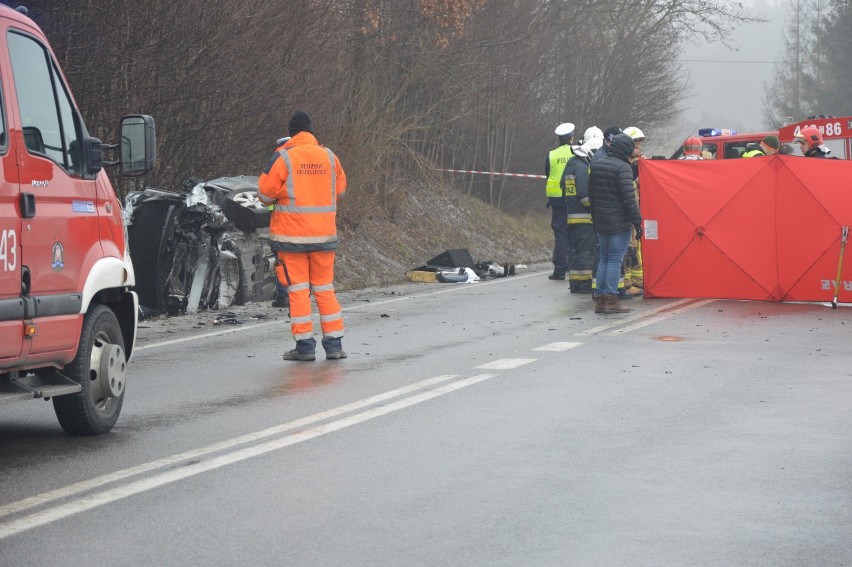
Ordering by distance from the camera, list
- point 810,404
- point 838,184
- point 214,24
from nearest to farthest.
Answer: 1. point 810,404
2. point 838,184
3. point 214,24

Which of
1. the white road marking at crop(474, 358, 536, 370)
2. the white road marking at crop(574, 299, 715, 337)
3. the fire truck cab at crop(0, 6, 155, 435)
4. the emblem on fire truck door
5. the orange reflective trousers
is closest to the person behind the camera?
the fire truck cab at crop(0, 6, 155, 435)

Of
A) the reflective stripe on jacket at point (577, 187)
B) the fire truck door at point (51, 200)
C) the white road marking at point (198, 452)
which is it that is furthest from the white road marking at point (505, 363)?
the reflective stripe on jacket at point (577, 187)

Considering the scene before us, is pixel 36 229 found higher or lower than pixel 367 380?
higher

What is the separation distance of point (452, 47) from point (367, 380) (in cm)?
1932

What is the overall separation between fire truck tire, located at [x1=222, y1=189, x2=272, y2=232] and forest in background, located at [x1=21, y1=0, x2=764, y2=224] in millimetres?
2173

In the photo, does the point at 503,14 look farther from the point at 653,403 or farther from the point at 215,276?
the point at 653,403

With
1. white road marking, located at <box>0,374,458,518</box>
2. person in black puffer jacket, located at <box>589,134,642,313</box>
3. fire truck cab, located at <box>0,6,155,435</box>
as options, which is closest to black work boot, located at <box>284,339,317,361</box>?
white road marking, located at <box>0,374,458,518</box>

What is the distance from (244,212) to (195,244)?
2.27 feet

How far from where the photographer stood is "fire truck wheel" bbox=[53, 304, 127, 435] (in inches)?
311

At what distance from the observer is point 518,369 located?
433 inches

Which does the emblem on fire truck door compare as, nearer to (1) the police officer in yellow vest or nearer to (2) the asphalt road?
(2) the asphalt road

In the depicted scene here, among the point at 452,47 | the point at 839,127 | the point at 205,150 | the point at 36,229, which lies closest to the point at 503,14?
the point at 452,47

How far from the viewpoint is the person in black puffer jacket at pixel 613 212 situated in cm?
1555

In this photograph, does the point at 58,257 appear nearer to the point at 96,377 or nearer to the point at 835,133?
the point at 96,377
